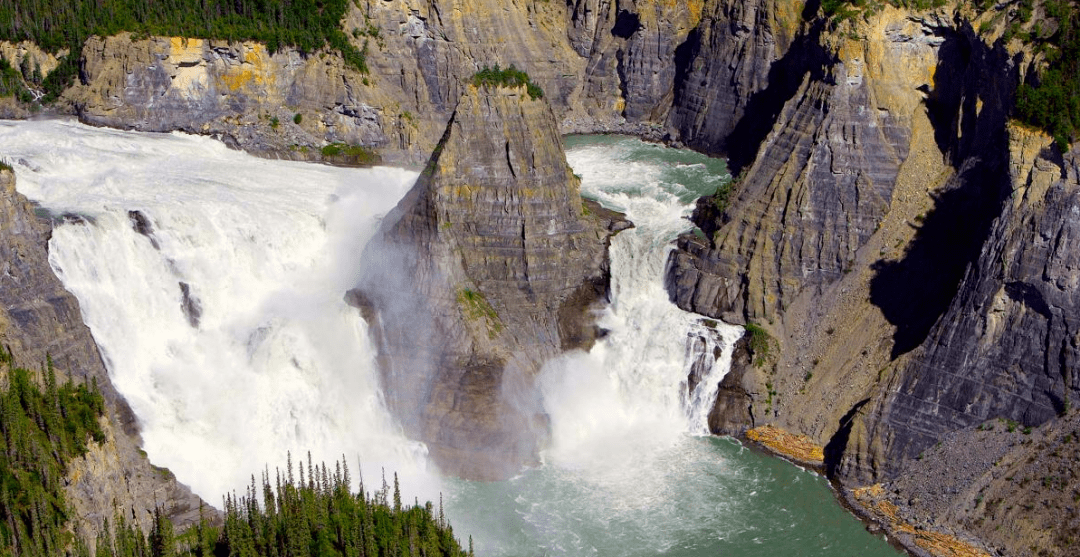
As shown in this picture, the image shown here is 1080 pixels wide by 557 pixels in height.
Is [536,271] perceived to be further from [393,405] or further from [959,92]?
[959,92]

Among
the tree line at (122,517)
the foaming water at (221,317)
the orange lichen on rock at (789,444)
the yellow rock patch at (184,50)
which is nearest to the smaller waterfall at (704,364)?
the orange lichen on rock at (789,444)

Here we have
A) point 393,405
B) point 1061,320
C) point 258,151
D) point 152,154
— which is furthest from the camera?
point 258,151

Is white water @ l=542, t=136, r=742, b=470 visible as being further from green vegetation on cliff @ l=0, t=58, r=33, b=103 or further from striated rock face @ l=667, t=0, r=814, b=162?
green vegetation on cliff @ l=0, t=58, r=33, b=103

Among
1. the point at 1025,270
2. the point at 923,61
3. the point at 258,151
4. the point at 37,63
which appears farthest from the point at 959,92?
the point at 37,63

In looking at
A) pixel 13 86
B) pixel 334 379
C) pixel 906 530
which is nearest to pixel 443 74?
pixel 13 86

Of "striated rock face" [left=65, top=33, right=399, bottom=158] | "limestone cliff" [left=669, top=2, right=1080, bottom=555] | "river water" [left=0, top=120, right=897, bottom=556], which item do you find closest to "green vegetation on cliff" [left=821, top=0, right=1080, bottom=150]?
"limestone cliff" [left=669, top=2, right=1080, bottom=555]
